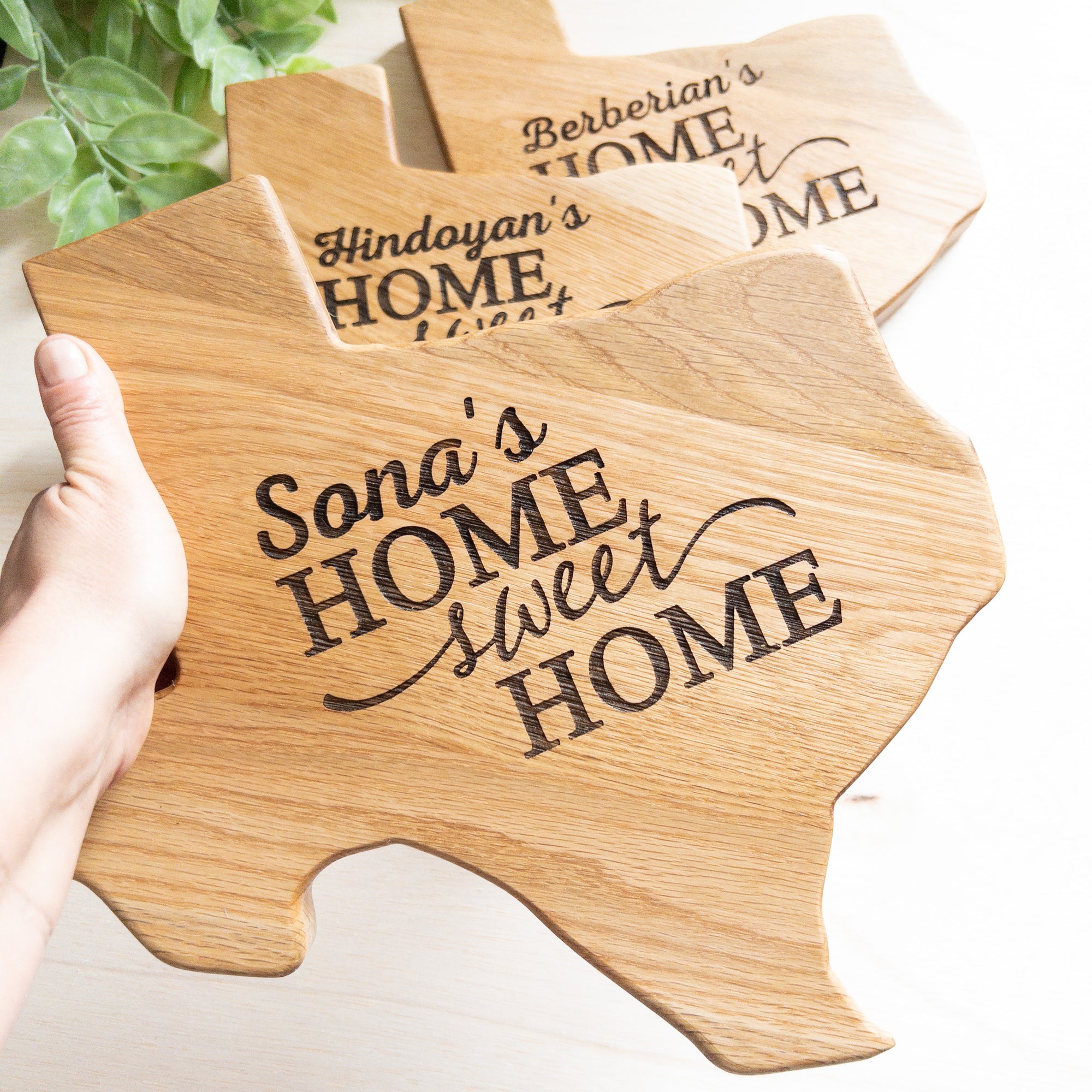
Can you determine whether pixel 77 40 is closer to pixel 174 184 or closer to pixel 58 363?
pixel 174 184

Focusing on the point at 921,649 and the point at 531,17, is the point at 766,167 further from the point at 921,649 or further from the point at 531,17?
the point at 921,649

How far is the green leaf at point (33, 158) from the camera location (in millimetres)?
669

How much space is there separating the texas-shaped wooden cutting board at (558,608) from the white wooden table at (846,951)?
0.19 m

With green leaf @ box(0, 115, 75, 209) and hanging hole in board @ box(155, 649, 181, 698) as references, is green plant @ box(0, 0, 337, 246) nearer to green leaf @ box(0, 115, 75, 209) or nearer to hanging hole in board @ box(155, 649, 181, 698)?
green leaf @ box(0, 115, 75, 209)

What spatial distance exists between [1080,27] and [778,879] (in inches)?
35.2

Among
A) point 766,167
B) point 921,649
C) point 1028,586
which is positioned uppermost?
point 766,167

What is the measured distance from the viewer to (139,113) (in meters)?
0.69

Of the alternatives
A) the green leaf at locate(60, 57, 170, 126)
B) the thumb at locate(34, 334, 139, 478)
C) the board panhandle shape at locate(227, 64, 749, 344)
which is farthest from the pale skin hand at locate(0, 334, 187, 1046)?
the green leaf at locate(60, 57, 170, 126)

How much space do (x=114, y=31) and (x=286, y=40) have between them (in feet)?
0.45

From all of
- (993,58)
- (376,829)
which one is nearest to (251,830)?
(376,829)

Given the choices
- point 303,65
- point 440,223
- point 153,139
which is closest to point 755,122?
point 440,223

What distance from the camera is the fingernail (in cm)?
48

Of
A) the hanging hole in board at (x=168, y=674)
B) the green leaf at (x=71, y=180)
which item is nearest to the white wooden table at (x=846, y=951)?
the green leaf at (x=71, y=180)

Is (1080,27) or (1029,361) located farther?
(1080,27)
